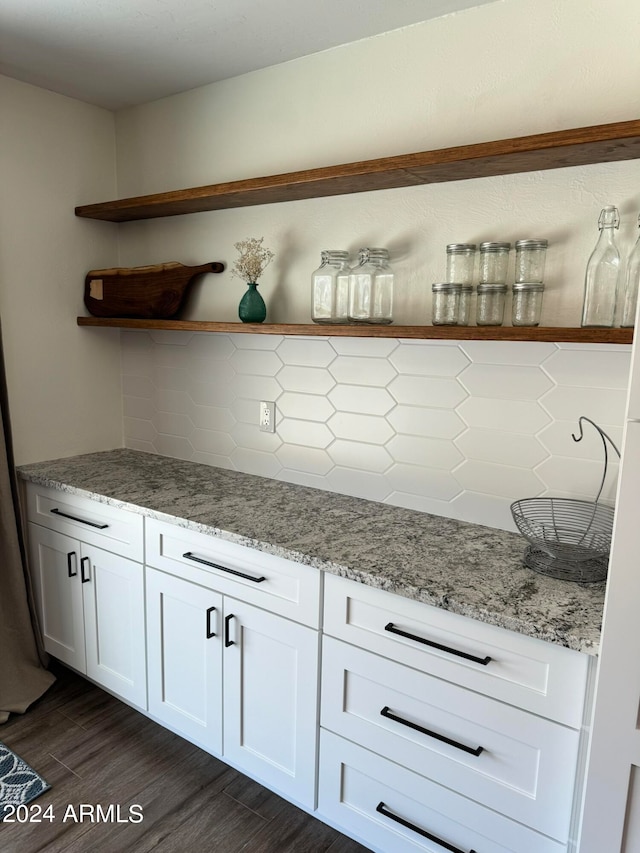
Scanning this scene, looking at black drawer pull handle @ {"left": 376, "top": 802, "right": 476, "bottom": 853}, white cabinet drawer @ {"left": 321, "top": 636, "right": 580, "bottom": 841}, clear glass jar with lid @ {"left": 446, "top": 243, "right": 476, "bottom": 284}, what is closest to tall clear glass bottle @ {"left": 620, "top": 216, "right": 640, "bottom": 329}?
clear glass jar with lid @ {"left": 446, "top": 243, "right": 476, "bottom": 284}

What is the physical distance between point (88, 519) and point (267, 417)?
30.2 inches

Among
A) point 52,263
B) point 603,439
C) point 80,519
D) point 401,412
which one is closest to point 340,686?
point 401,412

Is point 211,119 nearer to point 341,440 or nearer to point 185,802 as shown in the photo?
point 341,440

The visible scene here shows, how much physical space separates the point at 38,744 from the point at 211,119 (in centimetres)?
242

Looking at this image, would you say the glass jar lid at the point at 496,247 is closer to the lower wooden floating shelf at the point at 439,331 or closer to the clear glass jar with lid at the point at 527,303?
the clear glass jar with lid at the point at 527,303

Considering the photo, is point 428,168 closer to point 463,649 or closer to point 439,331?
point 439,331

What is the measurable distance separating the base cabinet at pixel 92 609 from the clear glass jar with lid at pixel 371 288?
1.14 m

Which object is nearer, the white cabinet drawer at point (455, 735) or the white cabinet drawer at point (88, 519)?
the white cabinet drawer at point (455, 735)

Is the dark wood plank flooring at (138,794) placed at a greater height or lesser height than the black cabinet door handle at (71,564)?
lesser

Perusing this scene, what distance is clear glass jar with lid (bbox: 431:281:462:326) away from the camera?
175cm

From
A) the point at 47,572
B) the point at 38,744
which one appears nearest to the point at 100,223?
the point at 47,572

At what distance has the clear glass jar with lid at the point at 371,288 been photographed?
75.1 inches

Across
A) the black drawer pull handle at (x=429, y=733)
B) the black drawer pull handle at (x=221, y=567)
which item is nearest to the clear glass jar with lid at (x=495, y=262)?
the black drawer pull handle at (x=221, y=567)

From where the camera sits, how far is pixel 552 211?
1.70m
